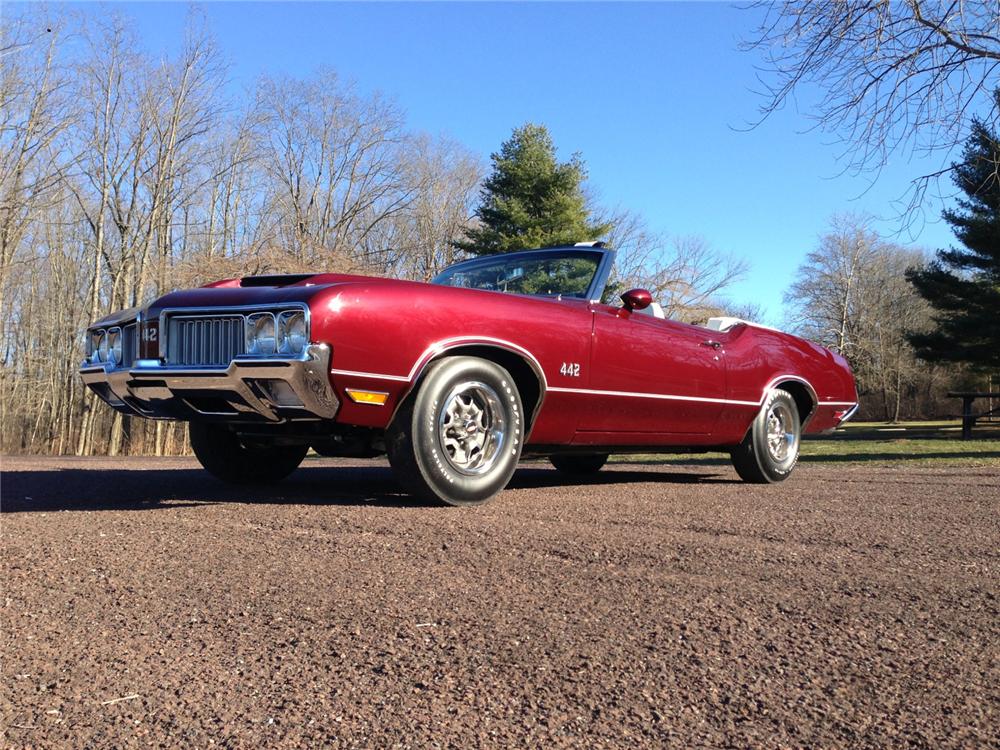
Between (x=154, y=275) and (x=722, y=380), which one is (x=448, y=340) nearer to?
(x=722, y=380)

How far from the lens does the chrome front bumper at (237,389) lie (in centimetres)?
407

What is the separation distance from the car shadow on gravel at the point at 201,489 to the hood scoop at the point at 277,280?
1238 mm

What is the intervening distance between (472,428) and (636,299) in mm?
1594

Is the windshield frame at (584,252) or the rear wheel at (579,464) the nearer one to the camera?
the windshield frame at (584,252)

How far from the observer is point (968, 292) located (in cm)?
2806

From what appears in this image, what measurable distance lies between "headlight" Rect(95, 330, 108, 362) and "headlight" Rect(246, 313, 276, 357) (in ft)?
4.58

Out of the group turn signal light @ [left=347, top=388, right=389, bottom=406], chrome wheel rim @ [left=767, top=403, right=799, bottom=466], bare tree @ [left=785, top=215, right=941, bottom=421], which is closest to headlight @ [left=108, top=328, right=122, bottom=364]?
turn signal light @ [left=347, top=388, right=389, bottom=406]

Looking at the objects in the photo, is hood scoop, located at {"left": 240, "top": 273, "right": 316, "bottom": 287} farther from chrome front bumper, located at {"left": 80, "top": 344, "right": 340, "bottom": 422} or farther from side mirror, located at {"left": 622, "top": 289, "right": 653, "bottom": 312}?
side mirror, located at {"left": 622, "top": 289, "right": 653, "bottom": 312}

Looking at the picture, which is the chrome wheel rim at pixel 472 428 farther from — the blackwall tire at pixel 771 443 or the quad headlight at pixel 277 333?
the blackwall tire at pixel 771 443

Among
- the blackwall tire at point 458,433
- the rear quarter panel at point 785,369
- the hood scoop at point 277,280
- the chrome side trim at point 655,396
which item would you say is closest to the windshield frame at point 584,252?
the chrome side trim at point 655,396

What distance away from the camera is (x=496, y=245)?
32625mm

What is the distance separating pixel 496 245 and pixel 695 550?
2959cm

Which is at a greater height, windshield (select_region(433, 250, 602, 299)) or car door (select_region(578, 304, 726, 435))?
windshield (select_region(433, 250, 602, 299))

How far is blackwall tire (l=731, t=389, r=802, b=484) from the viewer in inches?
266
